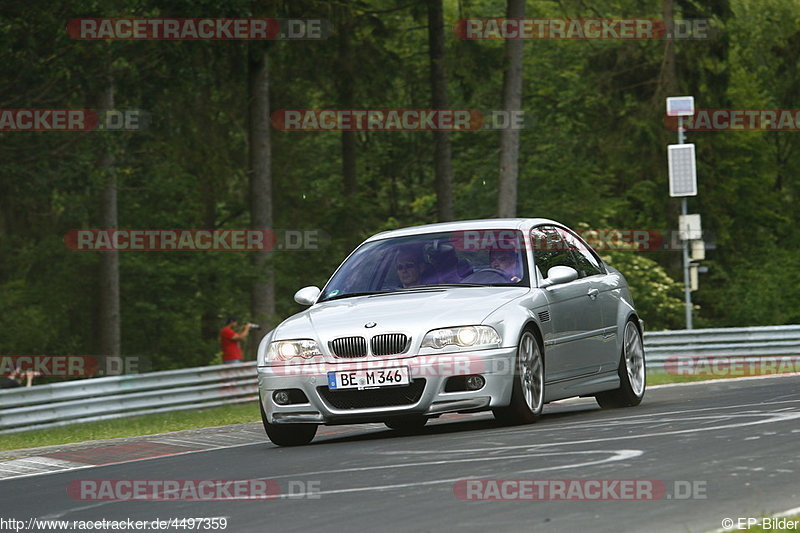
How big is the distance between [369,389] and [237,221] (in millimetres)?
41225

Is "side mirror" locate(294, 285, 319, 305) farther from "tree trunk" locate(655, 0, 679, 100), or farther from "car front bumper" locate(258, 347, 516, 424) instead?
"tree trunk" locate(655, 0, 679, 100)

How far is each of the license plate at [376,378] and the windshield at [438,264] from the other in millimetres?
1331

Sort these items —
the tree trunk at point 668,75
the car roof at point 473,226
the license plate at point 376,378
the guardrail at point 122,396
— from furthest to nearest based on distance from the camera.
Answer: the tree trunk at point 668,75, the guardrail at point 122,396, the car roof at point 473,226, the license plate at point 376,378

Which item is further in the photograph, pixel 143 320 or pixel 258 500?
pixel 143 320

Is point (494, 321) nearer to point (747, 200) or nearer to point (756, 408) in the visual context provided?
point (756, 408)

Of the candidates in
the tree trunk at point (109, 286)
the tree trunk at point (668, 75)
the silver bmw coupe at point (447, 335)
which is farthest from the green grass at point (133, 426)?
the tree trunk at point (668, 75)

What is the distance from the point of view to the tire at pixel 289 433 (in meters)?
11.8

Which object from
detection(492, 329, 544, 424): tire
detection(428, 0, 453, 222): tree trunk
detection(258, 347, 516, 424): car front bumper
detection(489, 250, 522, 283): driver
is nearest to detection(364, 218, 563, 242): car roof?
detection(489, 250, 522, 283): driver

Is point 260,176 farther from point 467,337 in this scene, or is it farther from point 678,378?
point 467,337

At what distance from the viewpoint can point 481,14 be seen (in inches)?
1919

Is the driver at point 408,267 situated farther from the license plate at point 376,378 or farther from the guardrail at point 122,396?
the guardrail at point 122,396

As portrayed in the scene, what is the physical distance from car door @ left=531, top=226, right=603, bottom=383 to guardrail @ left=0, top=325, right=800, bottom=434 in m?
9.71

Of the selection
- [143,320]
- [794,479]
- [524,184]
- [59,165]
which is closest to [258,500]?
[794,479]

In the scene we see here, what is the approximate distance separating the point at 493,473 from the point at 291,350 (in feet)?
11.2
